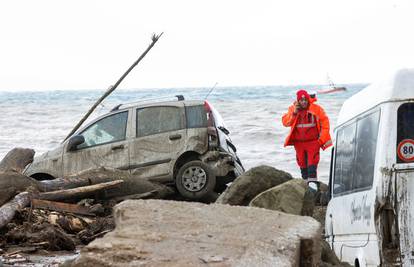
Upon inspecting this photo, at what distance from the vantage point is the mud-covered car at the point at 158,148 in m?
14.8

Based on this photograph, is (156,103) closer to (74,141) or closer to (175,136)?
(175,136)

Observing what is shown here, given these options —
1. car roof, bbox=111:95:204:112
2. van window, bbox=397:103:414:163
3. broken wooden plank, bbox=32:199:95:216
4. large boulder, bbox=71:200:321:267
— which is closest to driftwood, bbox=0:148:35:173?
car roof, bbox=111:95:204:112

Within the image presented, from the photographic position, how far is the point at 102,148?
15.3 metres

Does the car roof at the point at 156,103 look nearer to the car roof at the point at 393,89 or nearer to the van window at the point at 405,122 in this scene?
the car roof at the point at 393,89

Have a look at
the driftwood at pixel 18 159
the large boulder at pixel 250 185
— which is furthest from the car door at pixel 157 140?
the large boulder at pixel 250 185

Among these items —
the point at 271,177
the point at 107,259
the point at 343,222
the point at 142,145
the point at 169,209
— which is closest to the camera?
the point at 107,259

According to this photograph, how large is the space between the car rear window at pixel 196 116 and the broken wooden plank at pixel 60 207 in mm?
3551

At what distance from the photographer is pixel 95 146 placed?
15383 millimetres

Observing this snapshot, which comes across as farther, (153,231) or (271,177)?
(271,177)

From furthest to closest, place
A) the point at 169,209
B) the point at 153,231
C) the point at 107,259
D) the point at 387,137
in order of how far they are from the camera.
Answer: the point at 387,137, the point at 169,209, the point at 153,231, the point at 107,259

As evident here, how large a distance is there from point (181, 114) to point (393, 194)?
8679mm

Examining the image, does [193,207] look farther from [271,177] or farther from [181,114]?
[181,114]

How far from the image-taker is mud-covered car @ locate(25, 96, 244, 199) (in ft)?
48.5

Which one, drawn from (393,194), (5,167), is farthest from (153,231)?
(5,167)
